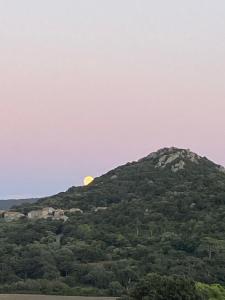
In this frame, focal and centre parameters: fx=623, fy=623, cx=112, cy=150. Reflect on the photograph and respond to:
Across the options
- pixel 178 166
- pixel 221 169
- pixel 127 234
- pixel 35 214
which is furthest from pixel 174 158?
pixel 127 234

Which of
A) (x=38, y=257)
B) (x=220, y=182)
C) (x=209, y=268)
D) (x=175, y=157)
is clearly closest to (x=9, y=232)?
(x=38, y=257)

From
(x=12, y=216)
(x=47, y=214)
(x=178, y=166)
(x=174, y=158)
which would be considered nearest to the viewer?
(x=47, y=214)

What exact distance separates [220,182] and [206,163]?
655 inches

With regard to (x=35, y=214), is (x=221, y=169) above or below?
above

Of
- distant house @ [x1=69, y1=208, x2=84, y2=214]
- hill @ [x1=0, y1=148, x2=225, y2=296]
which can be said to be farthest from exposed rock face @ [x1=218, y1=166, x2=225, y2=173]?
distant house @ [x1=69, y1=208, x2=84, y2=214]

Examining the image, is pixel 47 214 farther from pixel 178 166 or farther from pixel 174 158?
pixel 174 158

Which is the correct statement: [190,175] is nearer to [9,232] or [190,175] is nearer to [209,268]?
[9,232]

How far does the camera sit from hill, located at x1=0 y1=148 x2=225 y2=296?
41.5 meters

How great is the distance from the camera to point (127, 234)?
57.6 m

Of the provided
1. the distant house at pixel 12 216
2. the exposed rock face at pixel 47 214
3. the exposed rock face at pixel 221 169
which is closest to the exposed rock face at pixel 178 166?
the exposed rock face at pixel 221 169

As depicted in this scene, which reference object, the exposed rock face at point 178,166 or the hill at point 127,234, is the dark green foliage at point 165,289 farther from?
the exposed rock face at point 178,166

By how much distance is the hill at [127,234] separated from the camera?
41469mm

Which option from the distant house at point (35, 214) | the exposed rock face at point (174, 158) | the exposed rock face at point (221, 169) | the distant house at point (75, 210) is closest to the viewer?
the distant house at point (35, 214)

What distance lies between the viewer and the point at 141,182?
83.9 m
